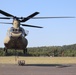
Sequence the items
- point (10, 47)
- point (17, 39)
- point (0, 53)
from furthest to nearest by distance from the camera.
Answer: point (0, 53) → point (10, 47) → point (17, 39)

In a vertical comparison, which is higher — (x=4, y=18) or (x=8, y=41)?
(x=4, y=18)

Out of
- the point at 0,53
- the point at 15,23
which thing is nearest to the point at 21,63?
the point at 15,23

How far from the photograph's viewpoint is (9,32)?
169 feet

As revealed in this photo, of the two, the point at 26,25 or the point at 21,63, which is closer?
the point at 21,63

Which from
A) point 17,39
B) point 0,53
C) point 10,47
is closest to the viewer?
point 17,39

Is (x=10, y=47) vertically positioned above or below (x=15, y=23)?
below

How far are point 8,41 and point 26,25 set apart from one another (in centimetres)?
605

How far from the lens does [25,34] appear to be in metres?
53.3

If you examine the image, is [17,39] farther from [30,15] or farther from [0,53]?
[0,53]

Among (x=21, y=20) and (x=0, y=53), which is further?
(x=0, y=53)

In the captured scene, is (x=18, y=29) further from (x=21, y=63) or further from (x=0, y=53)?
(x=0, y=53)

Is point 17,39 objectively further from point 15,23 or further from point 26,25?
point 26,25

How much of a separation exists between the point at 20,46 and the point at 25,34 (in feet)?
6.50

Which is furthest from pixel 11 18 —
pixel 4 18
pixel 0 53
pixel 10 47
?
pixel 0 53
